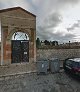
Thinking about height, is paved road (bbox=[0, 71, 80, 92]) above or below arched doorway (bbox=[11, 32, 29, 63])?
below

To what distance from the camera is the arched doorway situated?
12671 mm

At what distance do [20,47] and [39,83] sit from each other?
472 cm

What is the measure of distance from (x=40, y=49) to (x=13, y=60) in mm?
2737

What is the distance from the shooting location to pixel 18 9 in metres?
12.6

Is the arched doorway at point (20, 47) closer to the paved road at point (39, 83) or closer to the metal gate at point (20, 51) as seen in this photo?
the metal gate at point (20, 51)

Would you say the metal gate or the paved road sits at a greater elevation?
the metal gate

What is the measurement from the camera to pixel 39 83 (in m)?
9.48

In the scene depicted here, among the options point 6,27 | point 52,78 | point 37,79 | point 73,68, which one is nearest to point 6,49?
point 6,27

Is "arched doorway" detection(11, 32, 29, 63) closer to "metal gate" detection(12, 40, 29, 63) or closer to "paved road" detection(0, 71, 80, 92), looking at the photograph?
"metal gate" detection(12, 40, 29, 63)

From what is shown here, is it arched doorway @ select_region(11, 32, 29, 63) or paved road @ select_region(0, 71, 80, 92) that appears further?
arched doorway @ select_region(11, 32, 29, 63)

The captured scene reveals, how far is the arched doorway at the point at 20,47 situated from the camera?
41.6 feet

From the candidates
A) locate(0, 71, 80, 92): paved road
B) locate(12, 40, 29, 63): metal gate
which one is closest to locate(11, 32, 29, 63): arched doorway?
locate(12, 40, 29, 63): metal gate

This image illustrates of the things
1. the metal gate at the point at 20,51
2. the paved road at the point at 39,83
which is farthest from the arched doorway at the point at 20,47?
the paved road at the point at 39,83

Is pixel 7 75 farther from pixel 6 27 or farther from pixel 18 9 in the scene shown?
pixel 18 9
